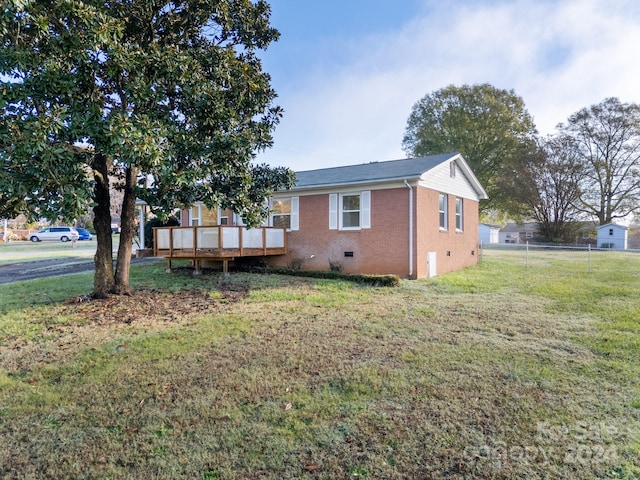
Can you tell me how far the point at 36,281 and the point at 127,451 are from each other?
36.4 feet

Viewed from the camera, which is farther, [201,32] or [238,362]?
[201,32]

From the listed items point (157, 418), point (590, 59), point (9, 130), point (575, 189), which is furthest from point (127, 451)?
point (575, 189)

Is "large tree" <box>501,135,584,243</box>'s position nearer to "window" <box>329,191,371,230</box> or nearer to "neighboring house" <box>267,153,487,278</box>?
"neighboring house" <box>267,153,487,278</box>

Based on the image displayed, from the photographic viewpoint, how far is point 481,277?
1193 centimetres

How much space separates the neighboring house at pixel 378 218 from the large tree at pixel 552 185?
19773mm

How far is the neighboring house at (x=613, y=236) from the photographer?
103ft

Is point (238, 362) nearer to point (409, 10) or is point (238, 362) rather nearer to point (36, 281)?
point (36, 281)

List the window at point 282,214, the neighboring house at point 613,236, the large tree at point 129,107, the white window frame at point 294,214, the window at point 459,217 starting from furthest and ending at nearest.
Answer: the neighboring house at point 613,236
the window at point 459,217
the window at point 282,214
the white window frame at point 294,214
the large tree at point 129,107

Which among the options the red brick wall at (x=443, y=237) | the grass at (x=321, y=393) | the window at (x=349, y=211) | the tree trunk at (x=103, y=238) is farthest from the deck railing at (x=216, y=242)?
the red brick wall at (x=443, y=237)

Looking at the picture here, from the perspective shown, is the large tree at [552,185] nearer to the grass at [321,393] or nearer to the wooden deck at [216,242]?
the wooden deck at [216,242]

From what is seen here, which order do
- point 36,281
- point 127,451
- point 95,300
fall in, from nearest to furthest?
point 127,451
point 95,300
point 36,281

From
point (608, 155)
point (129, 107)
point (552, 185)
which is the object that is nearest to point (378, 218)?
point (129, 107)

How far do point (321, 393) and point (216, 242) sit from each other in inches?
365

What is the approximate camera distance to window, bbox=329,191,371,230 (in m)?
12.2
